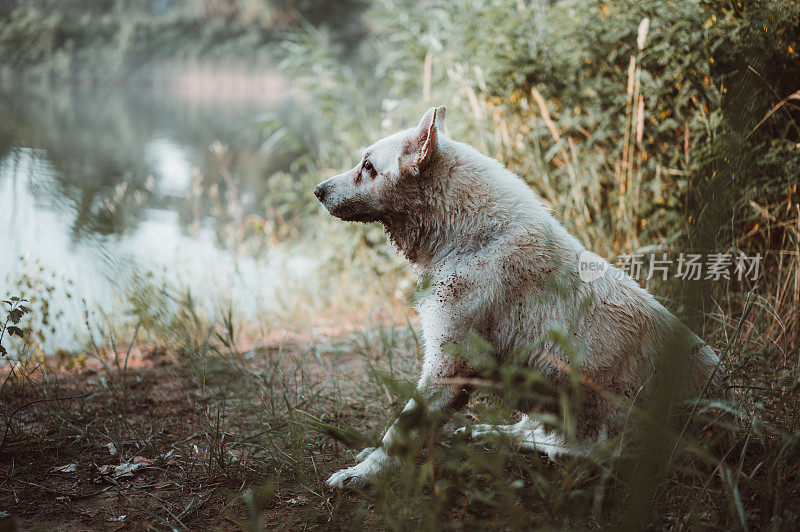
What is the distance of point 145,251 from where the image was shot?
16.7 ft

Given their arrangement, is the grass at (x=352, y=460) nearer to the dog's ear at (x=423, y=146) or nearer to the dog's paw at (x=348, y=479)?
the dog's paw at (x=348, y=479)

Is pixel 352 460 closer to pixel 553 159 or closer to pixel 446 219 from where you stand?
pixel 446 219

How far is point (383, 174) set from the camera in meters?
2.62

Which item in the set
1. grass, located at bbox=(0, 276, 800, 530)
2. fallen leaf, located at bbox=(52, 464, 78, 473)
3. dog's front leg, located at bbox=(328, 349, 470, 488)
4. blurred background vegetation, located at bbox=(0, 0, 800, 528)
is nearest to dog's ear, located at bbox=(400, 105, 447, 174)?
dog's front leg, located at bbox=(328, 349, 470, 488)

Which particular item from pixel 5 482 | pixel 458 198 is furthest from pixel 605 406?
pixel 5 482

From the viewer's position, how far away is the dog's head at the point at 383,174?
2482mm

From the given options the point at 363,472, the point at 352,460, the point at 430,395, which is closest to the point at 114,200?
the point at 352,460

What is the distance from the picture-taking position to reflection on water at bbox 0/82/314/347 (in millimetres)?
3992

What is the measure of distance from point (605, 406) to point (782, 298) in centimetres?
220

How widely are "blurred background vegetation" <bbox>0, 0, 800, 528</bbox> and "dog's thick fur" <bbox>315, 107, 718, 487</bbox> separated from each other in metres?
0.26

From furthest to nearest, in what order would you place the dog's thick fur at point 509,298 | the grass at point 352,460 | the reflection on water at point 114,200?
the reflection on water at point 114,200 → the dog's thick fur at point 509,298 → the grass at point 352,460

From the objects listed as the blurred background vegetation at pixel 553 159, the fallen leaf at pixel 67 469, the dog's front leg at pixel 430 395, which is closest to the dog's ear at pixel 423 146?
the dog's front leg at pixel 430 395

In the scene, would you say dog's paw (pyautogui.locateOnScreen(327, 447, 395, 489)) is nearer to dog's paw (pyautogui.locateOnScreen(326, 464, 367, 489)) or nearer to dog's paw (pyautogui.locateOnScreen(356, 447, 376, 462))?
dog's paw (pyautogui.locateOnScreen(326, 464, 367, 489))

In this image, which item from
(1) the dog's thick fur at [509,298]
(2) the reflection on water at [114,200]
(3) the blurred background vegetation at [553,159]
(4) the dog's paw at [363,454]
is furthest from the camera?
(2) the reflection on water at [114,200]
